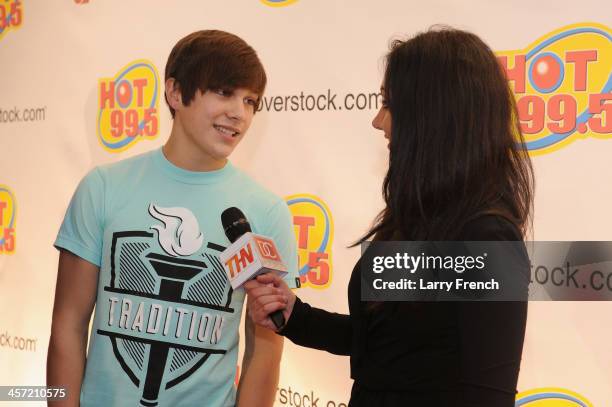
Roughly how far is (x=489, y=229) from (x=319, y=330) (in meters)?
0.45

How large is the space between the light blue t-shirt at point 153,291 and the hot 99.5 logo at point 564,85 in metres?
0.73

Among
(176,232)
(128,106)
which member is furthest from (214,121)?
(128,106)

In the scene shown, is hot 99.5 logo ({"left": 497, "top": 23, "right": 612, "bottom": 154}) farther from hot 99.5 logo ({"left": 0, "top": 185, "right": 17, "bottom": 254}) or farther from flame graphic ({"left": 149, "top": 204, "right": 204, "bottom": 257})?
hot 99.5 logo ({"left": 0, "top": 185, "right": 17, "bottom": 254})

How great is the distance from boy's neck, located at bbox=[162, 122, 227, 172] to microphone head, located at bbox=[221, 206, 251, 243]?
0.18 m

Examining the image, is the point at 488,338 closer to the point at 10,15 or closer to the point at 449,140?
the point at 449,140

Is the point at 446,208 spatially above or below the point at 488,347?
above

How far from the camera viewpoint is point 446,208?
1.10 metres

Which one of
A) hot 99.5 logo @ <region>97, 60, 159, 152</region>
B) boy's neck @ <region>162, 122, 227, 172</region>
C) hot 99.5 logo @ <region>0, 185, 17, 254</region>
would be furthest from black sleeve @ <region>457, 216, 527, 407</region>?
hot 99.5 logo @ <region>0, 185, 17, 254</region>

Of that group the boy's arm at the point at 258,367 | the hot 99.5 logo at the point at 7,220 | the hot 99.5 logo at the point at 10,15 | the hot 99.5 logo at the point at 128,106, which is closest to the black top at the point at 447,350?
the boy's arm at the point at 258,367

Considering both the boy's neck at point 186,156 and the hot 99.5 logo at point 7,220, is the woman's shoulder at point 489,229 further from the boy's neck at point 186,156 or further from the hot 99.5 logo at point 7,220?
the hot 99.5 logo at point 7,220

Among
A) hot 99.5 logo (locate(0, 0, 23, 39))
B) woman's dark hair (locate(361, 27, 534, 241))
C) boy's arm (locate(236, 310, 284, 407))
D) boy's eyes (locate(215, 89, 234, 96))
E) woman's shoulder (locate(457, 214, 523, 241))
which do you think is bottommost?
boy's arm (locate(236, 310, 284, 407))

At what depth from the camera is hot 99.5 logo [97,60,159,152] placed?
8.45 feet

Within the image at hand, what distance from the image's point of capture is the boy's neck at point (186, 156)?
5.16 ft

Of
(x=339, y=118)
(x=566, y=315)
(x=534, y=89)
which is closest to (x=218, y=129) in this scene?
(x=339, y=118)
